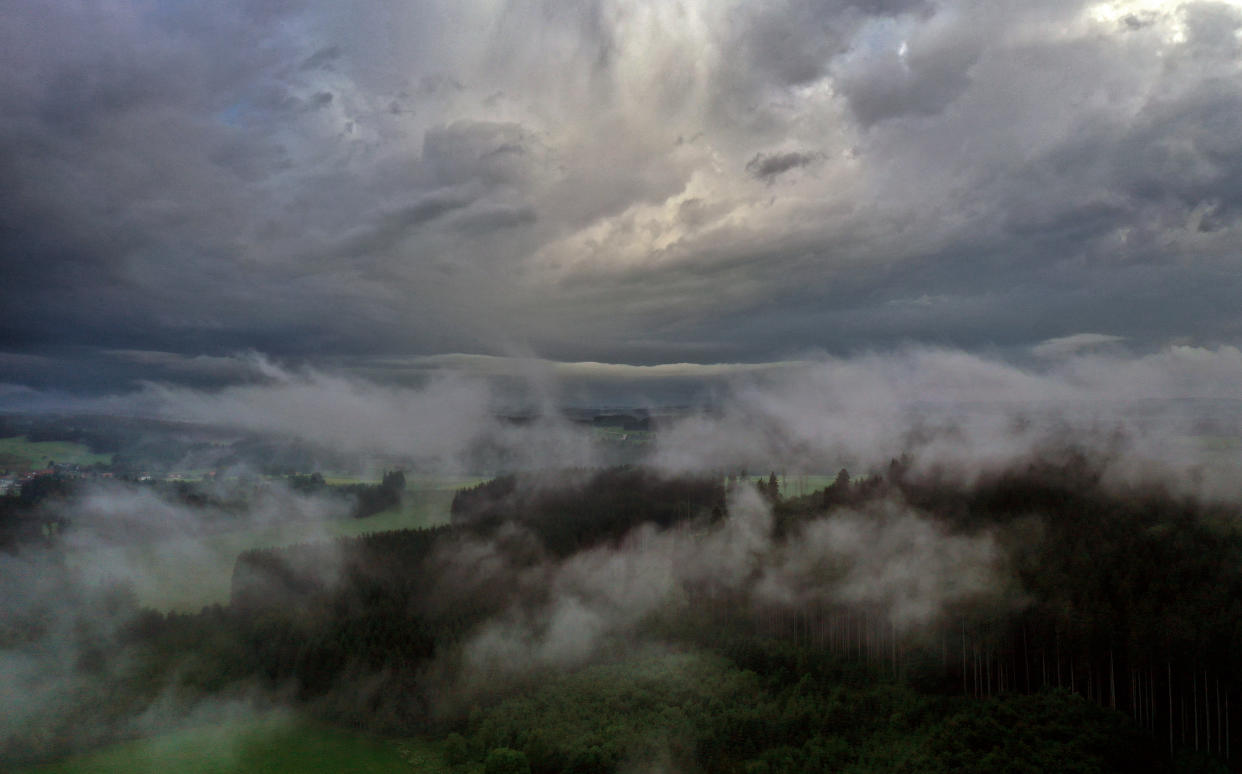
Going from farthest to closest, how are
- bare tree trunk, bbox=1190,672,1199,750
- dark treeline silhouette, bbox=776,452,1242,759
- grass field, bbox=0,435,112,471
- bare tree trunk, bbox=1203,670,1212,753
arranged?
grass field, bbox=0,435,112,471 < dark treeline silhouette, bbox=776,452,1242,759 < bare tree trunk, bbox=1190,672,1199,750 < bare tree trunk, bbox=1203,670,1212,753

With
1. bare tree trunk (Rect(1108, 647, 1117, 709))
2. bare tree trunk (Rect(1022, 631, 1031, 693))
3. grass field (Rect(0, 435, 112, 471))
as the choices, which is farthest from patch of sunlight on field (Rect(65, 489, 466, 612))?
bare tree trunk (Rect(1108, 647, 1117, 709))

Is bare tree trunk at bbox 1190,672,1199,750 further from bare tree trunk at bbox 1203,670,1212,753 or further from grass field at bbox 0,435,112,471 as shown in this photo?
grass field at bbox 0,435,112,471

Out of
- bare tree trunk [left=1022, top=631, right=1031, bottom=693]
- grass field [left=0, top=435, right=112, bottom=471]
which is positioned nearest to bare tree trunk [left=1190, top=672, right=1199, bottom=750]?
bare tree trunk [left=1022, top=631, right=1031, bottom=693]

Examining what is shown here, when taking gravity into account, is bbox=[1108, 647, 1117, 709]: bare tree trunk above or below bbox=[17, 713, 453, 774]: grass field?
above

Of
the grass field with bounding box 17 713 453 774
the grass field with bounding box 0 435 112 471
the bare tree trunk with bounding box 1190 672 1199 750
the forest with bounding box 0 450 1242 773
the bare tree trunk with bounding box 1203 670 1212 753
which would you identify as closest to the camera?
the bare tree trunk with bounding box 1203 670 1212 753

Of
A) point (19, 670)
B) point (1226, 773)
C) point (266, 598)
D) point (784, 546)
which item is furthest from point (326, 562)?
point (1226, 773)

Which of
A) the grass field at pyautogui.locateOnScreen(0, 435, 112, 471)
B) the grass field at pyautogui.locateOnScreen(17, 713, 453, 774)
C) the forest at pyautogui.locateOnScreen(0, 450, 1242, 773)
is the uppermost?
the grass field at pyautogui.locateOnScreen(0, 435, 112, 471)

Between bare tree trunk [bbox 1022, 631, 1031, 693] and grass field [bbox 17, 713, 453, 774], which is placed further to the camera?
bare tree trunk [bbox 1022, 631, 1031, 693]

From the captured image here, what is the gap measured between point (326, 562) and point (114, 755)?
60.1 m

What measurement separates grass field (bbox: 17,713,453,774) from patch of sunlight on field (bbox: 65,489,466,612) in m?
43.3

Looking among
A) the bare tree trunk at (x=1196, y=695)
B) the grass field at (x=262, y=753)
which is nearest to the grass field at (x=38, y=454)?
the grass field at (x=262, y=753)

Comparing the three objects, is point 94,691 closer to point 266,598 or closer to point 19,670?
point 19,670

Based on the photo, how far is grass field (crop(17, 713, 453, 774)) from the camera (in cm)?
9788

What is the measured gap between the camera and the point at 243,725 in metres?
112
